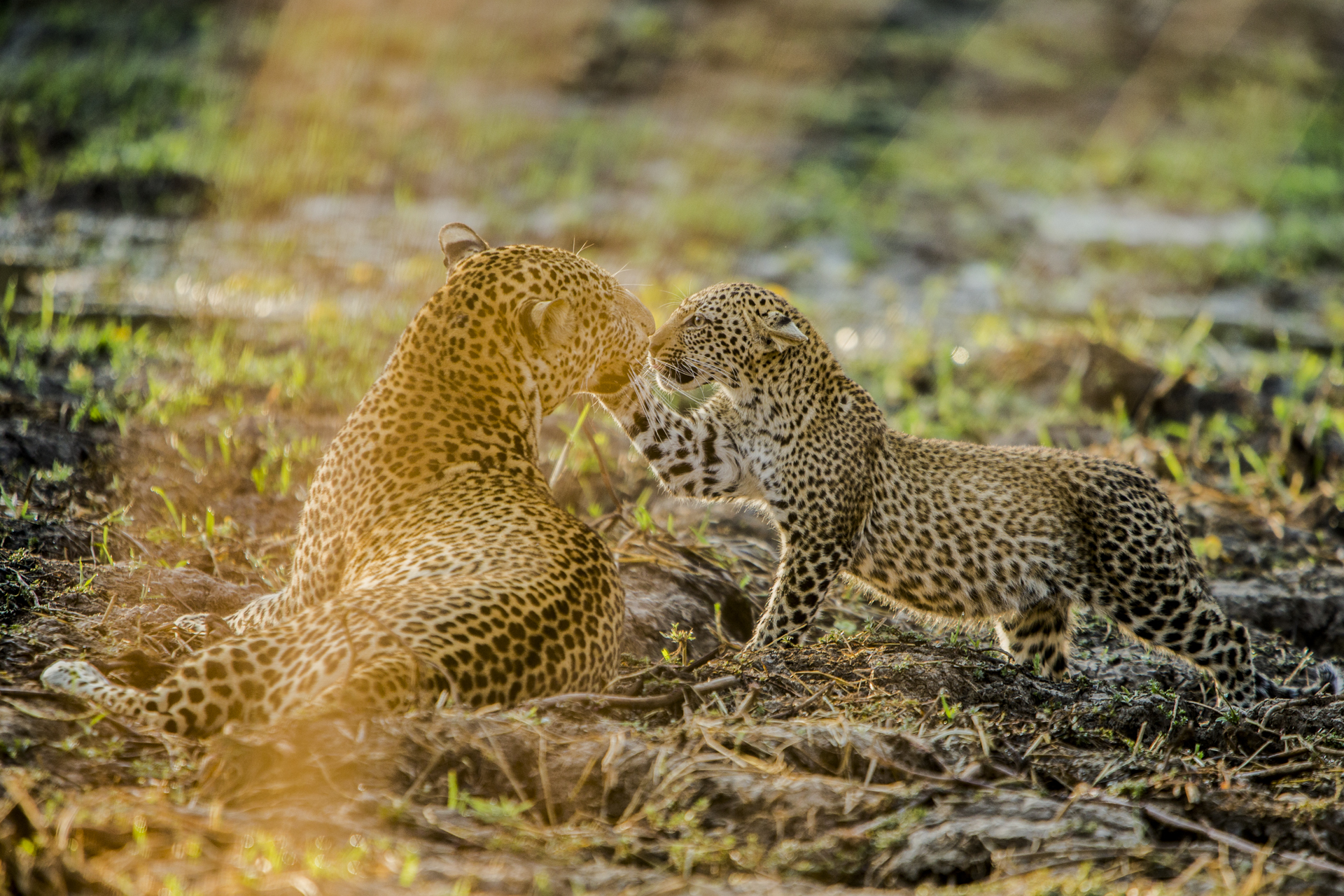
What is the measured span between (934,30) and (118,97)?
492 inches

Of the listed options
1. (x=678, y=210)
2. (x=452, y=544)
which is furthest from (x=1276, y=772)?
(x=678, y=210)

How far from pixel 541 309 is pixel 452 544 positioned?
3.90 feet

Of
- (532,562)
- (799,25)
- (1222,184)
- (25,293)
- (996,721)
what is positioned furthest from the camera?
(799,25)

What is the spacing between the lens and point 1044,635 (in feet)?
23.4

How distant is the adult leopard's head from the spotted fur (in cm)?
66

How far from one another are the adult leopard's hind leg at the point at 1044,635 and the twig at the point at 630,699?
2.23 metres

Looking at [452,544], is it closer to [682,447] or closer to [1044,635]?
[682,447]

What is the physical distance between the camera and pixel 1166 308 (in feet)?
49.6

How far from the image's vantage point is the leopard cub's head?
7188 millimetres

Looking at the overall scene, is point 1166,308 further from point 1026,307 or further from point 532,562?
point 532,562

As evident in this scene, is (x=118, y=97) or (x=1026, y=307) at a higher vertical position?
(x=118, y=97)

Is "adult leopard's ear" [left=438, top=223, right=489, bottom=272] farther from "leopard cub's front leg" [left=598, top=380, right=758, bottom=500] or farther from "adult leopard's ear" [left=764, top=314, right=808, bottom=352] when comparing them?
"adult leopard's ear" [left=764, top=314, right=808, bottom=352]

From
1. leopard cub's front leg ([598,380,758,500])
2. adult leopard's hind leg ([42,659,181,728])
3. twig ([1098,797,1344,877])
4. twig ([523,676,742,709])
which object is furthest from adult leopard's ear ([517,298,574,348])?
twig ([1098,797,1344,877])

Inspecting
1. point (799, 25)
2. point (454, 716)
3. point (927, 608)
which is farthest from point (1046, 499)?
point (799, 25)
